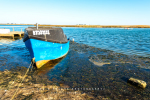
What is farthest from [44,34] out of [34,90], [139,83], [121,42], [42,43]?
[121,42]

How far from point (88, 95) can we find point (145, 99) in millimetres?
2822

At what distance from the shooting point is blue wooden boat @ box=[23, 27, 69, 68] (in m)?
7.53

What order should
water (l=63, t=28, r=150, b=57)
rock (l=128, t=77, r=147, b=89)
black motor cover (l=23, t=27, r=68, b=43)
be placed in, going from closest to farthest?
rock (l=128, t=77, r=147, b=89) < black motor cover (l=23, t=27, r=68, b=43) < water (l=63, t=28, r=150, b=57)

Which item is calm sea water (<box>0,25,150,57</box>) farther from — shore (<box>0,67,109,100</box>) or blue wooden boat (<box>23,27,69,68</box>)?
shore (<box>0,67,109,100</box>)

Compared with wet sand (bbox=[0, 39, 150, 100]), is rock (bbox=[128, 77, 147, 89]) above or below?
above

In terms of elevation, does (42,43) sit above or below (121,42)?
above

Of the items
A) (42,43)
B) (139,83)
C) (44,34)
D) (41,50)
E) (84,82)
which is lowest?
(84,82)

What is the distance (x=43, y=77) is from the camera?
6656 mm

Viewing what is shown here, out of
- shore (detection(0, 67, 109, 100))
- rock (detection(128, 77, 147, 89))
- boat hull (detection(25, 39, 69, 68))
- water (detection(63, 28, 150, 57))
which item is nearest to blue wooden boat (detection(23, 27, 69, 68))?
boat hull (detection(25, 39, 69, 68))

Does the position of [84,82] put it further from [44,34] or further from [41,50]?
[44,34]

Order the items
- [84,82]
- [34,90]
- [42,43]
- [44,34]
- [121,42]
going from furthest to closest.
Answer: [121,42], [44,34], [42,43], [84,82], [34,90]

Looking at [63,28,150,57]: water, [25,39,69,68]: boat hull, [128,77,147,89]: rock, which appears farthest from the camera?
[63,28,150,57]: water

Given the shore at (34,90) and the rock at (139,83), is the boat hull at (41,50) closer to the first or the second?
the shore at (34,90)

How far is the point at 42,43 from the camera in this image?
26.1 feet
